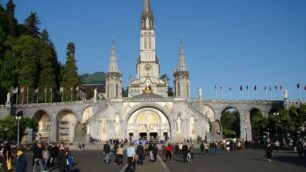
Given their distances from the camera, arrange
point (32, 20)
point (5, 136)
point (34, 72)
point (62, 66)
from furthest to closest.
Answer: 1. point (32, 20)
2. point (62, 66)
3. point (34, 72)
4. point (5, 136)

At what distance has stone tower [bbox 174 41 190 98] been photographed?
223 ft

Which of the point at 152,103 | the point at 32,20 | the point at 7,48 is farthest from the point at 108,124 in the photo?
the point at 32,20

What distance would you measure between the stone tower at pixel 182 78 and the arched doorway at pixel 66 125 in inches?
743

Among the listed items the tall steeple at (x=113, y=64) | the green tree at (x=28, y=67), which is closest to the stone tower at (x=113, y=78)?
the tall steeple at (x=113, y=64)

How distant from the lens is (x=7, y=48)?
6147cm

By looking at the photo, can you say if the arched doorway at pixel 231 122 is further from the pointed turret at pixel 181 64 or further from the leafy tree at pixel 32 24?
the leafy tree at pixel 32 24

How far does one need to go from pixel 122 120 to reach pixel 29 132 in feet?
43.4

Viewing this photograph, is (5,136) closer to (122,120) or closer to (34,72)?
(122,120)

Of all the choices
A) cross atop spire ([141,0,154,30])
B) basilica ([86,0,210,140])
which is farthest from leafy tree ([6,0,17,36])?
cross atop spire ([141,0,154,30])

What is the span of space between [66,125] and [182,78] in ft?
71.7

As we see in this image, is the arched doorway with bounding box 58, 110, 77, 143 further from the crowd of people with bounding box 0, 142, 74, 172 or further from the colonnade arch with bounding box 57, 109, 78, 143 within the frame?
the crowd of people with bounding box 0, 142, 74, 172

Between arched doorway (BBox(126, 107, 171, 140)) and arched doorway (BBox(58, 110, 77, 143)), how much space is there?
10.3 m

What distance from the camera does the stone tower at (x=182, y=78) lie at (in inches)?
2677

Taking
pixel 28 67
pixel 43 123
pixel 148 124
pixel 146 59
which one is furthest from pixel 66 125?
pixel 146 59
